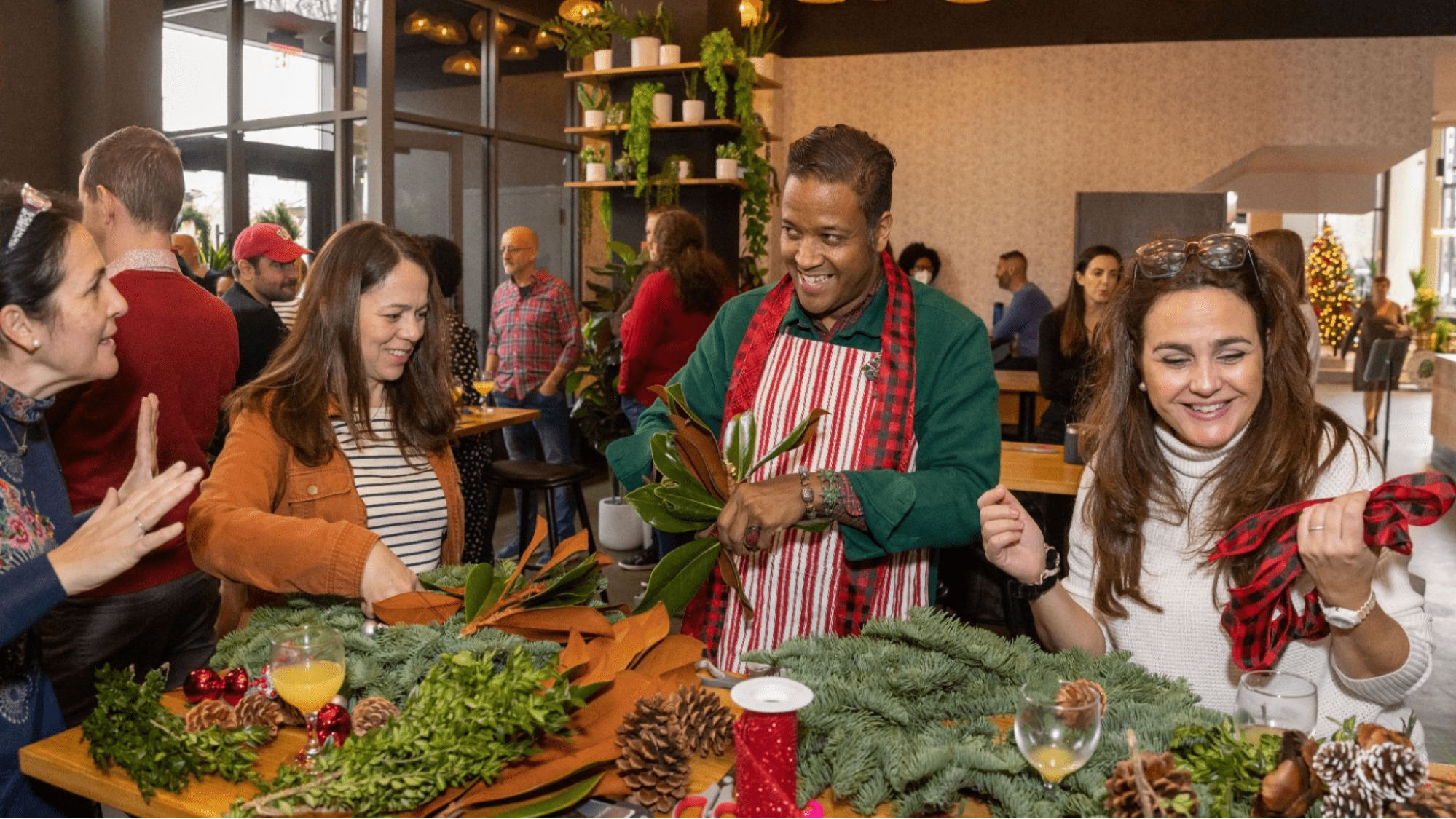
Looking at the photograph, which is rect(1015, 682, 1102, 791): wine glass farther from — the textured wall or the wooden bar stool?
the textured wall

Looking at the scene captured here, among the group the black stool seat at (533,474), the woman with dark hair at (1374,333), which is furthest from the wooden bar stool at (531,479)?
the woman with dark hair at (1374,333)

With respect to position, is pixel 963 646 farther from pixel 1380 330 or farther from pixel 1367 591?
pixel 1380 330

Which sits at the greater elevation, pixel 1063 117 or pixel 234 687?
pixel 1063 117

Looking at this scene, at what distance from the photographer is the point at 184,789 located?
1453mm

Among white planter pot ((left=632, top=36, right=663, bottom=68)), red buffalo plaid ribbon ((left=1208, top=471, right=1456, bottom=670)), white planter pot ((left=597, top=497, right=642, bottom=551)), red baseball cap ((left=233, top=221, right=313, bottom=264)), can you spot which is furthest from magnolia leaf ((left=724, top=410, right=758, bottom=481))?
white planter pot ((left=632, top=36, right=663, bottom=68))

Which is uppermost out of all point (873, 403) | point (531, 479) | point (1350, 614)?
point (873, 403)

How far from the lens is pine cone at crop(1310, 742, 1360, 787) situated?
1256 millimetres

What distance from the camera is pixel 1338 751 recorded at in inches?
50.1

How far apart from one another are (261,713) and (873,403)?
1256 mm

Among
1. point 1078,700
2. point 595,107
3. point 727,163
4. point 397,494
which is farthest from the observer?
point 595,107

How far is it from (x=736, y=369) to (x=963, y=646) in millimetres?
909

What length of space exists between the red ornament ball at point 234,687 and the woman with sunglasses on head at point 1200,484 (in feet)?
4.00

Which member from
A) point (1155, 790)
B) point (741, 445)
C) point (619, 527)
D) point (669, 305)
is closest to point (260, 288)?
point (669, 305)

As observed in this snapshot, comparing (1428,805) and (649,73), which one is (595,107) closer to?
(649,73)
